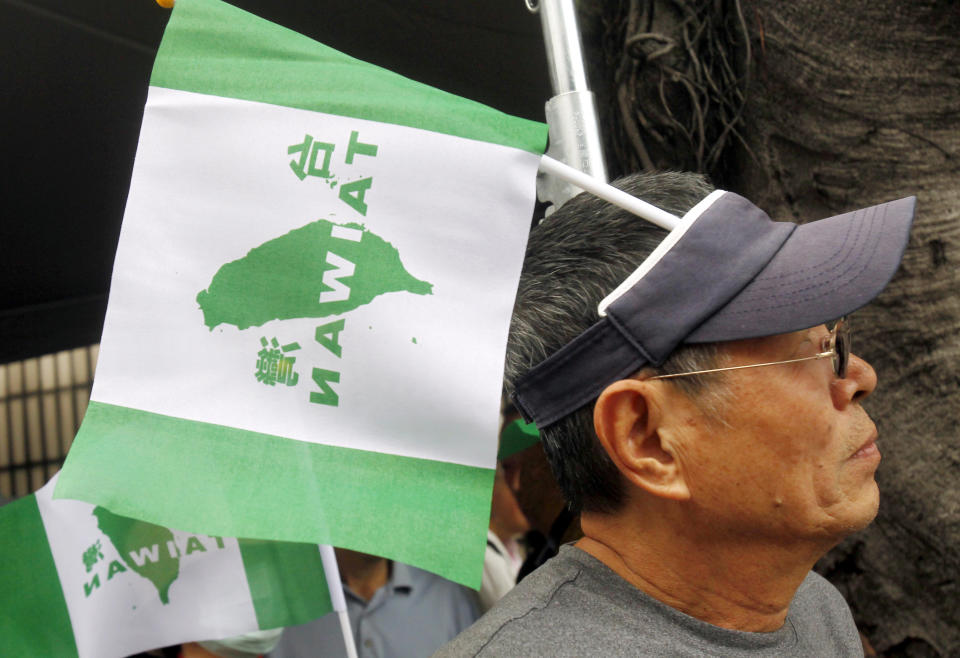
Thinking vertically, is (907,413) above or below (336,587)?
above

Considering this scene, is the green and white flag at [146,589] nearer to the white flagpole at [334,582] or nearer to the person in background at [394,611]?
the white flagpole at [334,582]

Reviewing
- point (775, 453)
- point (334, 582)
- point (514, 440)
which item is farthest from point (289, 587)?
point (775, 453)

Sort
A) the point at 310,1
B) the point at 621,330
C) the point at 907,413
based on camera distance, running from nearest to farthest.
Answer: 1. the point at 621,330
2. the point at 907,413
3. the point at 310,1

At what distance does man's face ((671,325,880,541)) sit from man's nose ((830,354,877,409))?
1.2 inches

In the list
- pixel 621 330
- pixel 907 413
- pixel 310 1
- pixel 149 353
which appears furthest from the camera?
pixel 310 1

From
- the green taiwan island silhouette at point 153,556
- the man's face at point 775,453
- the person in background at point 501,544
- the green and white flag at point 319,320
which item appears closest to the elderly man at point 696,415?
the man's face at point 775,453

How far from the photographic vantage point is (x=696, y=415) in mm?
1273

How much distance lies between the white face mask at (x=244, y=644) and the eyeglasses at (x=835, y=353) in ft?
5.48

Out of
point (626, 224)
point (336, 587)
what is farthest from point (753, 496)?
point (336, 587)

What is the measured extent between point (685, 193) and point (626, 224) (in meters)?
0.12

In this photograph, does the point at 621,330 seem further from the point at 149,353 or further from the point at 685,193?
the point at 149,353

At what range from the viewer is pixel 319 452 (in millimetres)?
1315

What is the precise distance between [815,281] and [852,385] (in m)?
0.19

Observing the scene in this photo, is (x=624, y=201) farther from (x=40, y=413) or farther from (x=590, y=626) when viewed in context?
(x=40, y=413)
